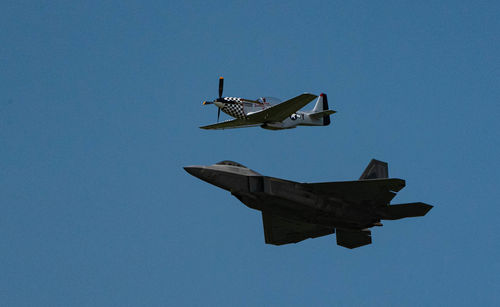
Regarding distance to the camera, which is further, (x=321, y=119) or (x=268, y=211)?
(x=321, y=119)

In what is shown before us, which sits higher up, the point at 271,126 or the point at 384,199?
the point at 271,126

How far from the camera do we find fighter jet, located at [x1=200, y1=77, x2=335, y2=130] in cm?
4800

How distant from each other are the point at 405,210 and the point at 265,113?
46.9 ft

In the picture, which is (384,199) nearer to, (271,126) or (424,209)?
(424,209)

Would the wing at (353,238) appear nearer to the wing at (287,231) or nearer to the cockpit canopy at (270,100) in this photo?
the wing at (287,231)

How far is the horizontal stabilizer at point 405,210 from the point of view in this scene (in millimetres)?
38312

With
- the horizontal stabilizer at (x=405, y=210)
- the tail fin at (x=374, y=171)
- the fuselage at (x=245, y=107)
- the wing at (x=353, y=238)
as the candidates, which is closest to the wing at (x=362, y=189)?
the horizontal stabilizer at (x=405, y=210)

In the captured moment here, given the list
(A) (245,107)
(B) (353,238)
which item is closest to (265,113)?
(A) (245,107)

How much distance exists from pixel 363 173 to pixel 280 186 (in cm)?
765

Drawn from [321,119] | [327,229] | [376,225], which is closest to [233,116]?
[321,119]

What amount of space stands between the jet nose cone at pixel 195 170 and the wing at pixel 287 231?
1033 cm

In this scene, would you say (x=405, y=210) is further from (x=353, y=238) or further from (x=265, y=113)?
(x=265, y=113)

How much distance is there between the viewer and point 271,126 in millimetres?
50312

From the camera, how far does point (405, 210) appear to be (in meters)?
38.7
